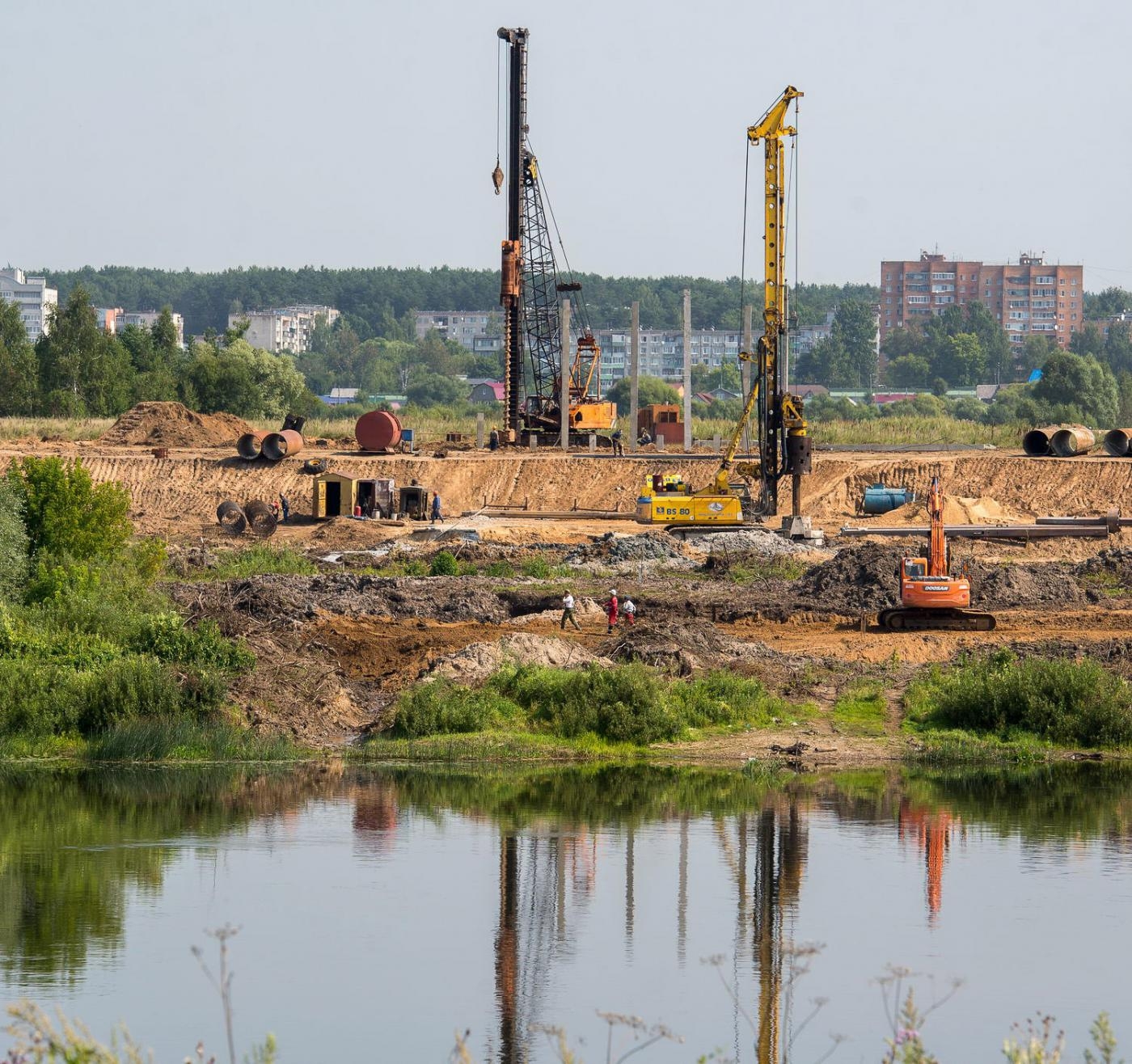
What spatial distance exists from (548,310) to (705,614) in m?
44.3

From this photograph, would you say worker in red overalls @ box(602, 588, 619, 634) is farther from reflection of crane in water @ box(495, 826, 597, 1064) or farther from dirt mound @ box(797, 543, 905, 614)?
reflection of crane in water @ box(495, 826, 597, 1064)

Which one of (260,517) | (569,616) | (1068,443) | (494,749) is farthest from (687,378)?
(494,749)

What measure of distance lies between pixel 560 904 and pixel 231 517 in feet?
154

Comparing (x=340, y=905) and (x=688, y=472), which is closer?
(x=340, y=905)

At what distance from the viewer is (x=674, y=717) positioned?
35281 mm

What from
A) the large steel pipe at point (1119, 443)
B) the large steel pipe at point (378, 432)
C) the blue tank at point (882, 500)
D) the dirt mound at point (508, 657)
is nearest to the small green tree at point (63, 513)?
the dirt mound at point (508, 657)

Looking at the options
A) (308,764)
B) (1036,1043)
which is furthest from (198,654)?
(1036,1043)

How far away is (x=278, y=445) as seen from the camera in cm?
8000

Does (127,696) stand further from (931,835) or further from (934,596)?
(934,596)

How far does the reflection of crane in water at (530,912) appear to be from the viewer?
19.9m

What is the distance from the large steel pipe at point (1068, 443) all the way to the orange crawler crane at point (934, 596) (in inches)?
1330

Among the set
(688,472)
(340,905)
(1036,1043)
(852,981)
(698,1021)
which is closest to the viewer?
(1036,1043)

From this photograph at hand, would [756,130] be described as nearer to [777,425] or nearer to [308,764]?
[777,425]

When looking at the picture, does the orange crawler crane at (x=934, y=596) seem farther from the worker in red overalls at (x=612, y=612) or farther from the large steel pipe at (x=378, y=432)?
the large steel pipe at (x=378, y=432)
